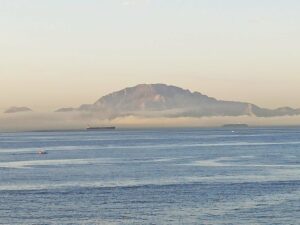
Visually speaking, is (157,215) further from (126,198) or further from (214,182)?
(214,182)

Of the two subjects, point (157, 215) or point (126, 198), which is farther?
point (126, 198)

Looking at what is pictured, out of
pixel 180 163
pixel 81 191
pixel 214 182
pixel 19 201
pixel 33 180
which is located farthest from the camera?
pixel 180 163

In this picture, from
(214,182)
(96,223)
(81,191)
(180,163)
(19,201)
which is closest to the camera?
(96,223)

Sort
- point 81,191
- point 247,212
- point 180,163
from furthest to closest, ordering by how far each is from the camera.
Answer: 1. point 180,163
2. point 81,191
3. point 247,212

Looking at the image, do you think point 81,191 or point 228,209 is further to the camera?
point 81,191

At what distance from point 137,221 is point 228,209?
411 inches

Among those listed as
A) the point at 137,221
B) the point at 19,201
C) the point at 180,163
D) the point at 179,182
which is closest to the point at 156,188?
the point at 179,182

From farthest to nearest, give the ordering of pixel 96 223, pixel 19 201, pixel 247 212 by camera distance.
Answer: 1. pixel 19 201
2. pixel 247 212
3. pixel 96 223

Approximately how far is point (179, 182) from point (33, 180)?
65.5ft

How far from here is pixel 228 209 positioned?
6850cm

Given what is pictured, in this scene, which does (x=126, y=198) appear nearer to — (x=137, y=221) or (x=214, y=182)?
(x=137, y=221)

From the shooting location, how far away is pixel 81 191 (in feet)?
277

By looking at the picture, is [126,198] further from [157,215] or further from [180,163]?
[180,163]

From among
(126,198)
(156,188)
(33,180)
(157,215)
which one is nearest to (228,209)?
(157,215)
